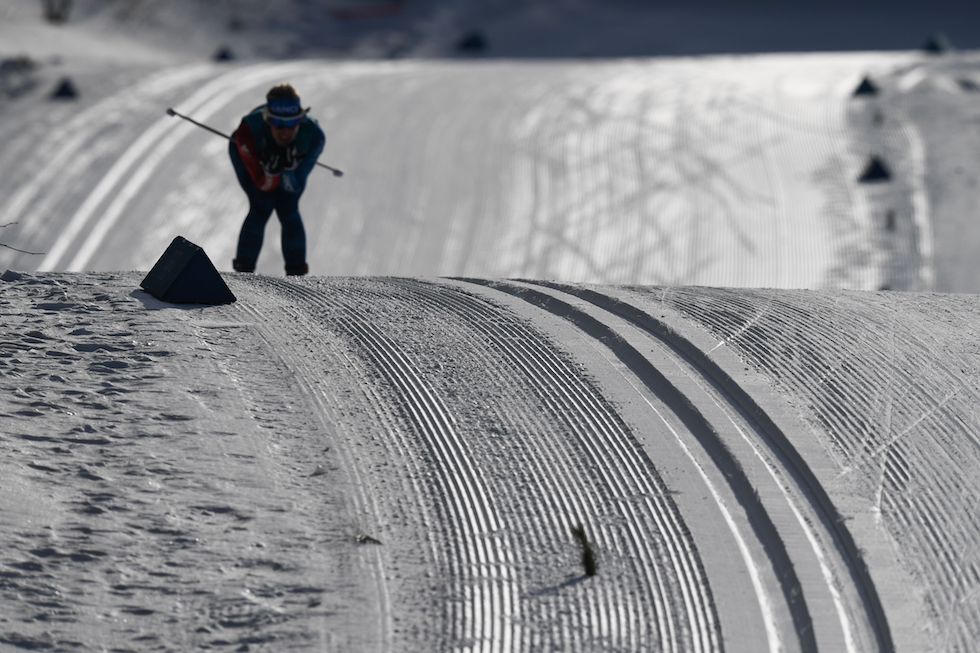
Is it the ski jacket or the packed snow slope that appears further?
the packed snow slope

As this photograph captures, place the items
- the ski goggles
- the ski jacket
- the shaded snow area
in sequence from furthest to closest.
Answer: the ski jacket
the ski goggles
the shaded snow area

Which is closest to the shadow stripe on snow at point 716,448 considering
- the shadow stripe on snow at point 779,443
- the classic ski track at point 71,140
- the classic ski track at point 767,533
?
the classic ski track at point 767,533

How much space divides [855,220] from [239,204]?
636 cm

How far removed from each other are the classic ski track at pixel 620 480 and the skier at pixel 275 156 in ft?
6.67

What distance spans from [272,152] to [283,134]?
6.7 inches

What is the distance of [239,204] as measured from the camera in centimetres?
1475

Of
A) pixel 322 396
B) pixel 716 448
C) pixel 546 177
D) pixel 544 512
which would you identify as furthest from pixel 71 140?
pixel 544 512

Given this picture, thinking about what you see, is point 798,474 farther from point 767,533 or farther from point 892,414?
point 892,414

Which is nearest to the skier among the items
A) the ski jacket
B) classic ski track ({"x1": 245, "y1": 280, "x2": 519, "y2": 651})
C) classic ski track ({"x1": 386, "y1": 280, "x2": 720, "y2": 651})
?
the ski jacket

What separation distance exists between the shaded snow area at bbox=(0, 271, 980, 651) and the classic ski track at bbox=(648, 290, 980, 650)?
0.01 m

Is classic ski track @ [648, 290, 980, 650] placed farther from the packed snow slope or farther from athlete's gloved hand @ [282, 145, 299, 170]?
the packed snow slope

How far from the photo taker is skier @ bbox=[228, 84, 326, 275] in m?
8.42

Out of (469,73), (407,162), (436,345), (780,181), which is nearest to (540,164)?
(407,162)

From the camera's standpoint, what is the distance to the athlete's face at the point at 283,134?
27.8 ft
